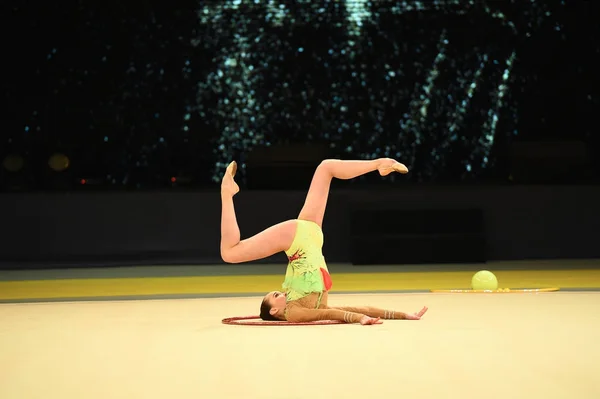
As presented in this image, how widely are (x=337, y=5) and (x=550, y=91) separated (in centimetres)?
411

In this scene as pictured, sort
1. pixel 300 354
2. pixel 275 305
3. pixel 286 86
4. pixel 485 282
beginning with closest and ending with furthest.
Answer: pixel 300 354, pixel 275 305, pixel 485 282, pixel 286 86

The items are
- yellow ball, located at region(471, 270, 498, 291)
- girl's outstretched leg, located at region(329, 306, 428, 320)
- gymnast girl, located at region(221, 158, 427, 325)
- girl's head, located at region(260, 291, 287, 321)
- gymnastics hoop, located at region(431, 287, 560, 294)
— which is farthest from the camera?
yellow ball, located at region(471, 270, 498, 291)

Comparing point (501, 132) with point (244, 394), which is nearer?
point (244, 394)

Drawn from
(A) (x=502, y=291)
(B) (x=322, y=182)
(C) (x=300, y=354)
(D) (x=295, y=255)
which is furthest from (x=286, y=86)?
(C) (x=300, y=354)

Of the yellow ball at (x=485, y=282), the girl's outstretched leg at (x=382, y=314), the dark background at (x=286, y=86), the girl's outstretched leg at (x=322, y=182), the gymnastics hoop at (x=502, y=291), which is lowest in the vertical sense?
the gymnastics hoop at (x=502, y=291)

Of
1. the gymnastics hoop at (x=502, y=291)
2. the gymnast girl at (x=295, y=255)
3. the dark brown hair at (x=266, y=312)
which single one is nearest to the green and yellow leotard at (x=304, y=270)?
the gymnast girl at (x=295, y=255)

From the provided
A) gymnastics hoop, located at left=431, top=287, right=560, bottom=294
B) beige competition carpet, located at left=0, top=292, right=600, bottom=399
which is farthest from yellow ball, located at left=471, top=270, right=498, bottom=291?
beige competition carpet, located at left=0, top=292, right=600, bottom=399

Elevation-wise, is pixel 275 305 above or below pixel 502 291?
above

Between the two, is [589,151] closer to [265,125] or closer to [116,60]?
[265,125]

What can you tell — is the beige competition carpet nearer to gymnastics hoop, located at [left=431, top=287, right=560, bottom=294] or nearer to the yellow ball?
gymnastics hoop, located at [left=431, top=287, right=560, bottom=294]

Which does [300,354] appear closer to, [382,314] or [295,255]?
[295,255]

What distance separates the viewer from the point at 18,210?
47.8ft

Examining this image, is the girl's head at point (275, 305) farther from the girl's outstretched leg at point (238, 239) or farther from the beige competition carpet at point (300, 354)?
the girl's outstretched leg at point (238, 239)

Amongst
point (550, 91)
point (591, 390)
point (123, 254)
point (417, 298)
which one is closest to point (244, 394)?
point (591, 390)
